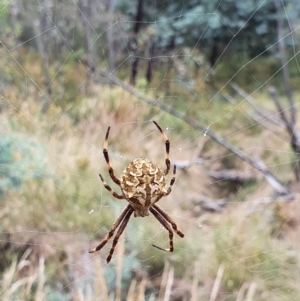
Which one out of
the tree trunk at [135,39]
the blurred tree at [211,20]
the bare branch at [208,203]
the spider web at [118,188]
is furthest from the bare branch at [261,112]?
the blurred tree at [211,20]

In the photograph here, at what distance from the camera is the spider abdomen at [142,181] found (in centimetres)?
141

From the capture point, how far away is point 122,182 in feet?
4.78

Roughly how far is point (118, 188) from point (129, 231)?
0.44m

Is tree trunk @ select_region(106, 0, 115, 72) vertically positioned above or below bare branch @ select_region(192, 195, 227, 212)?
above

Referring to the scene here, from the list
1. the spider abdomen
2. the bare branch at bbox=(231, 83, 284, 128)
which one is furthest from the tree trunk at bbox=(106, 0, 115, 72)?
the spider abdomen

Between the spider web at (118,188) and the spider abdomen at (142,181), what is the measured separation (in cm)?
20

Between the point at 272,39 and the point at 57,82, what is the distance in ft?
9.95

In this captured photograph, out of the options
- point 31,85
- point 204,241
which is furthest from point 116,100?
point 204,241

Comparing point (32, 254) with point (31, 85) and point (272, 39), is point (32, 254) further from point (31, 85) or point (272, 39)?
point (272, 39)

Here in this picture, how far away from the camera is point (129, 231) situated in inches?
101

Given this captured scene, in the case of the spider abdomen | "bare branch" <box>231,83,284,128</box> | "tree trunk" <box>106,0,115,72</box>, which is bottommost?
the spider abdomen

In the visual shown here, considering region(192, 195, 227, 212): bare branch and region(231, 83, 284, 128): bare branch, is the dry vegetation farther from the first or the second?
region(231, 83, 284, 128): bare branch

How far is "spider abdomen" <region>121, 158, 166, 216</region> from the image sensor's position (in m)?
1.41

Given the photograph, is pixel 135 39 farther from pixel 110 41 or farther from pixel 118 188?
pixel 118 188
